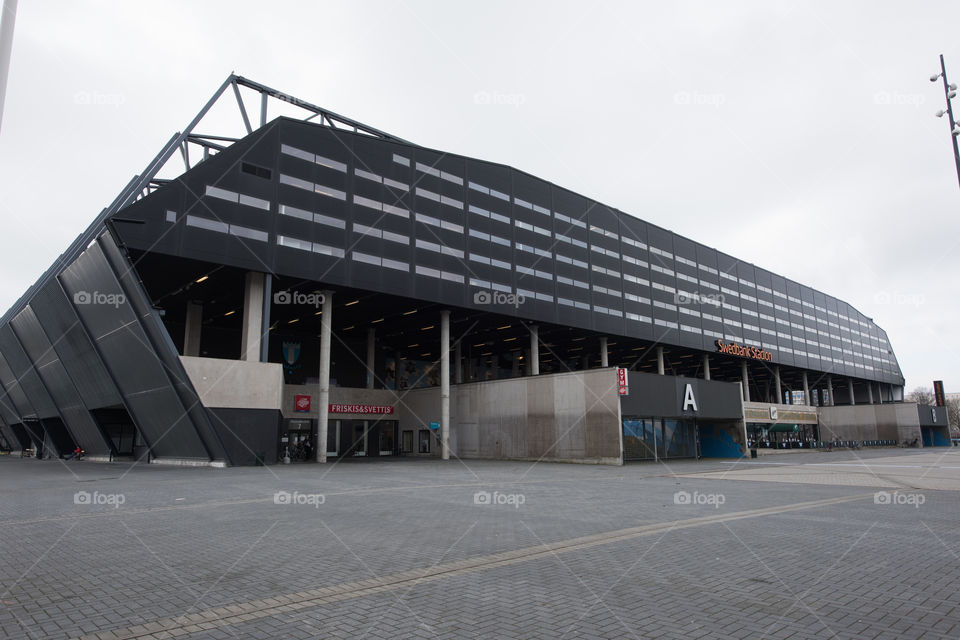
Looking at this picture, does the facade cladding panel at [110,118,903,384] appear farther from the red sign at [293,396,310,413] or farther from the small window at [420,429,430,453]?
the small window at [420,429,430,453]

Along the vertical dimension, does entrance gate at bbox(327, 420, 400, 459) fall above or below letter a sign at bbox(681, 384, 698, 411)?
below

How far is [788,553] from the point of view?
859 centimetres

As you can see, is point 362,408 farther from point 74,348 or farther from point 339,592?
point 339,592

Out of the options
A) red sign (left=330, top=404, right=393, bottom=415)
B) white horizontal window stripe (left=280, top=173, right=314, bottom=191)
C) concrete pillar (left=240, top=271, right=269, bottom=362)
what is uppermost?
white horizontal window stripe (left=280, top=173, right=314, bottom=191)

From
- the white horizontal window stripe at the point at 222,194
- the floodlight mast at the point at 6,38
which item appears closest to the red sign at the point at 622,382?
the white horizontal window stripe at the point at 222,194

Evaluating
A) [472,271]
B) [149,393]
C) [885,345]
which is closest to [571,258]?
[472,271]

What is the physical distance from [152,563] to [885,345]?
13573 cm

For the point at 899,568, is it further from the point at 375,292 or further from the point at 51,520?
the point at 375,292

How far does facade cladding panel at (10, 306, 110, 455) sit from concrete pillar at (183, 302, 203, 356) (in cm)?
803

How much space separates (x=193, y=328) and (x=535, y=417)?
91.7 feet

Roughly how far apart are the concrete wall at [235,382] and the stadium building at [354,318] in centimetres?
11

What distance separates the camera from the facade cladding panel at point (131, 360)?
32.2m

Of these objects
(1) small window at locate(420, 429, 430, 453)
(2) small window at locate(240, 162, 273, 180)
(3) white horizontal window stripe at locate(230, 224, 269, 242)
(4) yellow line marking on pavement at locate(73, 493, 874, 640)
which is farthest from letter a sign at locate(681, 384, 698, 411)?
(4) yellow line marking on pavement at locate(73, 493, 874, 640)

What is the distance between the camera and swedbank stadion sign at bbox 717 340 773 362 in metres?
71.9
